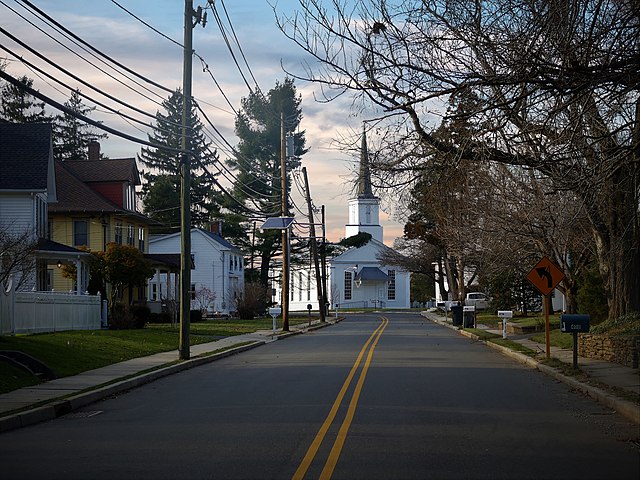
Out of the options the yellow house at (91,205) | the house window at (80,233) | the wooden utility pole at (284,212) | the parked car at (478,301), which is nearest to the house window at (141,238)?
Result: the yellow house at (91,205)

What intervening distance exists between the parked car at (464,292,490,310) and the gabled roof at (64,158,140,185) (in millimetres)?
27660

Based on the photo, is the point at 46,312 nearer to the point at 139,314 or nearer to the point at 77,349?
the point at 77,349

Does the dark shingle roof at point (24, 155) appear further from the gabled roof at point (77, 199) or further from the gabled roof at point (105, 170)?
the gabled roof at point (105, 170)

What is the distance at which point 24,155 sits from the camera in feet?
125

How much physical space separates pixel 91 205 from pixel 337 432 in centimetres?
3887

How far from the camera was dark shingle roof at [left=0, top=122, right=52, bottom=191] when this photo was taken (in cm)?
3725

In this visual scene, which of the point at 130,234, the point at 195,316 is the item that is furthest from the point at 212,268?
the point at 130,234

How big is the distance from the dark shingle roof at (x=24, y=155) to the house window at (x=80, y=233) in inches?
407

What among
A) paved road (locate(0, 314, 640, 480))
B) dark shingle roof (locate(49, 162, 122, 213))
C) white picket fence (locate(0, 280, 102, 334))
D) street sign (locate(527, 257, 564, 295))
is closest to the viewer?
paved road (locate(0, 314, 640, 480))

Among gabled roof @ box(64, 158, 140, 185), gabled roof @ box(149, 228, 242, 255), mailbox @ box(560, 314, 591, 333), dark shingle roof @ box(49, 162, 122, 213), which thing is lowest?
mailbox @ box(560, 314, 591, 333)

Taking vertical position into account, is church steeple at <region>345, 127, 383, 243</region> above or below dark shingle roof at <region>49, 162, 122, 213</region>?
above

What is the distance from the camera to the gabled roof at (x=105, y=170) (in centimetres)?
5006

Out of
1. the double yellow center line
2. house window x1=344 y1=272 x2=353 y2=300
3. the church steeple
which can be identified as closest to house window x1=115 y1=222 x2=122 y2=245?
the double yellow center line

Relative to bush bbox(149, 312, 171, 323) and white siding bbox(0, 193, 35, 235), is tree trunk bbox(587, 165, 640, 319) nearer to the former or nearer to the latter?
white siding bbox(0, 193, 35, 235)
